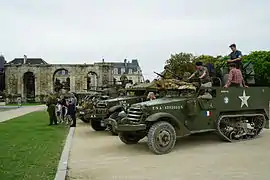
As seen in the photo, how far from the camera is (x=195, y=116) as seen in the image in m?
10.8

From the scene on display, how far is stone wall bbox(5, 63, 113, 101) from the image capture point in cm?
6234

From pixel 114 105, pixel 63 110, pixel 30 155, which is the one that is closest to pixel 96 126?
pixel 114 105

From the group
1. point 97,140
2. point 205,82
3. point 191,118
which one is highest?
point 205,82

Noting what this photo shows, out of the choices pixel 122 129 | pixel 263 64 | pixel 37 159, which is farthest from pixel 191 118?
pixel 263 64

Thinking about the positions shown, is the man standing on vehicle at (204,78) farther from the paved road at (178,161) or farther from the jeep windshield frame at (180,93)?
the paved road at (178,161)

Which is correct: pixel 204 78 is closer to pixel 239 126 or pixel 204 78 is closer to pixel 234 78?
pixel 234 78

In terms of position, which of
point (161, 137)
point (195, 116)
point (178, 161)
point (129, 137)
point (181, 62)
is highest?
point (181, 62)

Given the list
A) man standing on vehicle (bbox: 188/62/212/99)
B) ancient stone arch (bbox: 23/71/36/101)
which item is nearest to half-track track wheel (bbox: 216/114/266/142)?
man standing on vehicle (bbox: 188/62/212/99)

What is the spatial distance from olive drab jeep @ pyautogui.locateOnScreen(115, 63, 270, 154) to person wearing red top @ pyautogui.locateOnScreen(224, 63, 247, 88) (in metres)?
0.20

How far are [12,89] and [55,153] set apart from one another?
55.8 meters

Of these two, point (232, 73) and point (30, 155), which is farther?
point (232, 73)

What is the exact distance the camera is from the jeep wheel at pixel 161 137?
32.1ft

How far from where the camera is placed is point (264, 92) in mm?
12539

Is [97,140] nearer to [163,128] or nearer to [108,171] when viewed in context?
[163,128]
